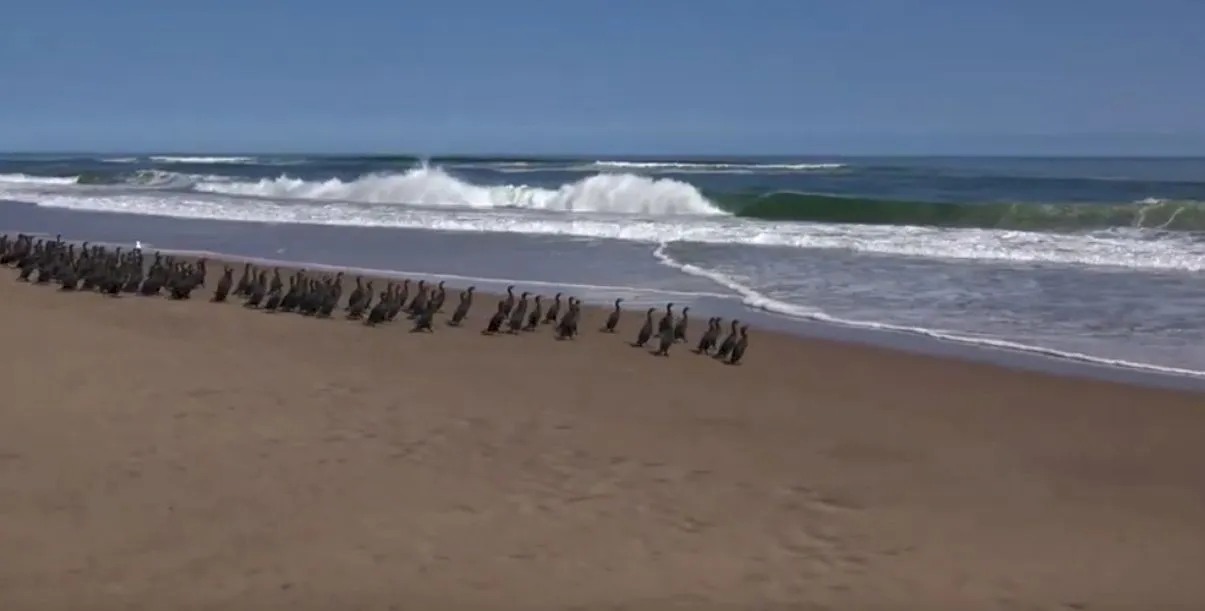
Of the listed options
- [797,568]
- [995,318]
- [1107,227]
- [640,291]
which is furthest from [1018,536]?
[1107,227]

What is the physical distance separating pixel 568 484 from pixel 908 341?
5.77 metres

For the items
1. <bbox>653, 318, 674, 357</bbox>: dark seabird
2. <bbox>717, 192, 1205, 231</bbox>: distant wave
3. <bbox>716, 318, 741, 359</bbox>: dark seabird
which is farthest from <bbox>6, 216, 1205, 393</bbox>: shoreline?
<bbox>717, 192, 1205, 231</bbox>: distant wave

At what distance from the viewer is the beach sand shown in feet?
15.4

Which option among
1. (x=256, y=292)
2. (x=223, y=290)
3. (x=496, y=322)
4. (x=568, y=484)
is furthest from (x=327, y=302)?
(x=568, y=484)

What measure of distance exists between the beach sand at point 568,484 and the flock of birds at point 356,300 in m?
0.92

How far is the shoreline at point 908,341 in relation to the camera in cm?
934

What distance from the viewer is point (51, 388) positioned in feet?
23.7

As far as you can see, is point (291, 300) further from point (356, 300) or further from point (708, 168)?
point (708, 168)

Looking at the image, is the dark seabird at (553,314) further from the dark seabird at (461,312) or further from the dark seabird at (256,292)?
the dark seabird at (256,292)

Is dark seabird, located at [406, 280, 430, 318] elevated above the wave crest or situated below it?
below

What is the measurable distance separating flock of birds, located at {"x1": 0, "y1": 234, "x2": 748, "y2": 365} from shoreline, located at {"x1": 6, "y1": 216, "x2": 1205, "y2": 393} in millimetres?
761

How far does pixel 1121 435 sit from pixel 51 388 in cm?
658

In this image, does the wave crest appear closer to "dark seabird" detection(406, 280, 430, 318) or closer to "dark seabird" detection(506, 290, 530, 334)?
"dark seabird" detection(406, 280, 430, 318)

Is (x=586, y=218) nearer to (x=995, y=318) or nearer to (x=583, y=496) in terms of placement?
(x=995, y=318)
